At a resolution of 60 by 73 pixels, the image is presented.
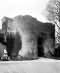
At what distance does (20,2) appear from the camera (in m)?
3.81

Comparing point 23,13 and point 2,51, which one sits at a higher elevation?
point 23,13

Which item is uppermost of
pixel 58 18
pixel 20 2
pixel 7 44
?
pixel 20 2

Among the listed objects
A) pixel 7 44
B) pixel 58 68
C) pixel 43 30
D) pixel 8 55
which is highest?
pixel 43 30

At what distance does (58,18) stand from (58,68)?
4.16 feet

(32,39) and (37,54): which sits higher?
(32,39)

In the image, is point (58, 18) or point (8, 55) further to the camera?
point (58, 18)

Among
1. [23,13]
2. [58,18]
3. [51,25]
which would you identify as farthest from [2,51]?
[58,18]

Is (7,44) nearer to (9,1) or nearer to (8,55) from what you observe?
(8,55)

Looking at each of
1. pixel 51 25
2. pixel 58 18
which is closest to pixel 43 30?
pixel 51 25

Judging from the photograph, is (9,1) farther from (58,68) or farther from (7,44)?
(58,68)

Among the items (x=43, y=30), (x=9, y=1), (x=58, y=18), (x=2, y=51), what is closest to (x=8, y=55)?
(x=2, y=51)

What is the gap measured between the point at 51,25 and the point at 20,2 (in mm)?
A: 973

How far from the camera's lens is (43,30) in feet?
12.8

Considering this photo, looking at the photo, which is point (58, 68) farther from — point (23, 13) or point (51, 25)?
point (23, 13)
